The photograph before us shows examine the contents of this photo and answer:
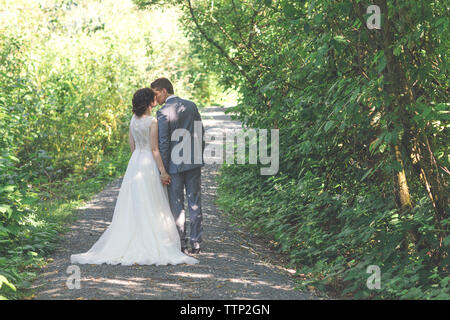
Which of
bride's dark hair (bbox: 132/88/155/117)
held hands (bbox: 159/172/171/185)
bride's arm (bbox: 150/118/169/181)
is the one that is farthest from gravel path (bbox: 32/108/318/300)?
bride's dark hair (bbox: 132/88/155/117)

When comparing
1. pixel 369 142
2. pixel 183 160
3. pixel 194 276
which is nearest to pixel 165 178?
pixel 183 160

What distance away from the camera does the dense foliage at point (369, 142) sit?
18.1ft

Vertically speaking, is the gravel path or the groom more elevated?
the groom

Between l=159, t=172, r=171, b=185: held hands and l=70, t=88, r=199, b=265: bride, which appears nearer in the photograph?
l=70, t=88, r=199, b=265: bride

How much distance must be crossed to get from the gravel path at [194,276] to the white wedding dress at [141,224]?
24 cm

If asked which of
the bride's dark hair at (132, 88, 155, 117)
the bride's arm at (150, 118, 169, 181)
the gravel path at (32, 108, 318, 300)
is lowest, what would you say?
the gravel path at (32, 108, 318, 300)

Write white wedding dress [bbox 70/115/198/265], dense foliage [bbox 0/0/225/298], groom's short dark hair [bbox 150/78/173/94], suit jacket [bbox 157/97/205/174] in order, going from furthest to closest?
dense foliage [bbox 0/0/225/298] < groom's short dark hair [bbox 150/78/173/94] < suit jacket [bbox 157/97/205/174] < white wedding dress [bbox 70/115/198/265]

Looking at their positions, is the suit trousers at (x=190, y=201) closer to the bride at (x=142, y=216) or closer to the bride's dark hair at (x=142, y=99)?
the bride at (x=142, y=216)

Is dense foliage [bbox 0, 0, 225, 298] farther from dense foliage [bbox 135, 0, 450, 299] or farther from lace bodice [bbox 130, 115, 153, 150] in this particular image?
dense foliage [bbox 135, 0, 450, 299]

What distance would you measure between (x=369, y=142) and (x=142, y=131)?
9.13 ft

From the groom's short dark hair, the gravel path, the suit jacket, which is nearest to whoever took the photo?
the gravel path

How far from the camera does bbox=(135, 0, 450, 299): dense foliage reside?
5.50 m

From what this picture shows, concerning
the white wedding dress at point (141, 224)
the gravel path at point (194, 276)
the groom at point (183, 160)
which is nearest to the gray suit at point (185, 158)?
the groom at point (183, 160)
